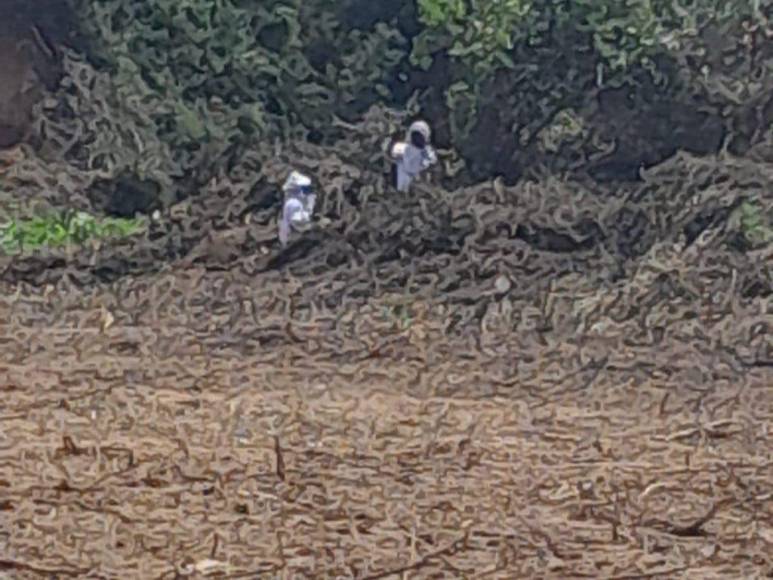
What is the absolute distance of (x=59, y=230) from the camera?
12.3 metres

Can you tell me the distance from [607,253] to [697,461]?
446 centimetres

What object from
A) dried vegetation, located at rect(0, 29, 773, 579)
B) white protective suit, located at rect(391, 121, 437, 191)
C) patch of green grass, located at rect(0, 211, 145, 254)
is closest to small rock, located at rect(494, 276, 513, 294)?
dried vegetation, located at rect(0, 29, 773, 579)

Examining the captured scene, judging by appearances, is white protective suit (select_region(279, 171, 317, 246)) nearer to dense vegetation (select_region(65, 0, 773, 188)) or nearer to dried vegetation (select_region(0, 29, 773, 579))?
dried vegetation (select_region(0, 29, 773, 579))

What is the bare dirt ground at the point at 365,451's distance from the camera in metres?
4.91

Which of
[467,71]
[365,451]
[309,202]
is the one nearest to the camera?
[365,451]

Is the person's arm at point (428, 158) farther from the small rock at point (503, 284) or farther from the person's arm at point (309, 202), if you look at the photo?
the small rock at point (503, 284)

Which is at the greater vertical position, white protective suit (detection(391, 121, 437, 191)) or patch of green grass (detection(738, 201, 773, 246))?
white protective suit (detection(391, 121, 437, 191))

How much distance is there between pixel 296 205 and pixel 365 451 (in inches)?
201

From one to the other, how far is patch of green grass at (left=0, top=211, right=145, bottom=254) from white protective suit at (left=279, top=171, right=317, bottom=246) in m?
1.17

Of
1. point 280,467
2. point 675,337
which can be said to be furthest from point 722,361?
point 280,467

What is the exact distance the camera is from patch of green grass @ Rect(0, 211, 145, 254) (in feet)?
39.1

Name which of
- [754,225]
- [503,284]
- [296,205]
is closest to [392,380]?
[503,284]

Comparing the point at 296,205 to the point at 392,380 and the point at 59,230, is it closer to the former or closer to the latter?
the point at 59,230

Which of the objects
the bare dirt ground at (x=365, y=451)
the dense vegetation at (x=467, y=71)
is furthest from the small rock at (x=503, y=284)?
the dense vegetation at (x=467, y=71)
